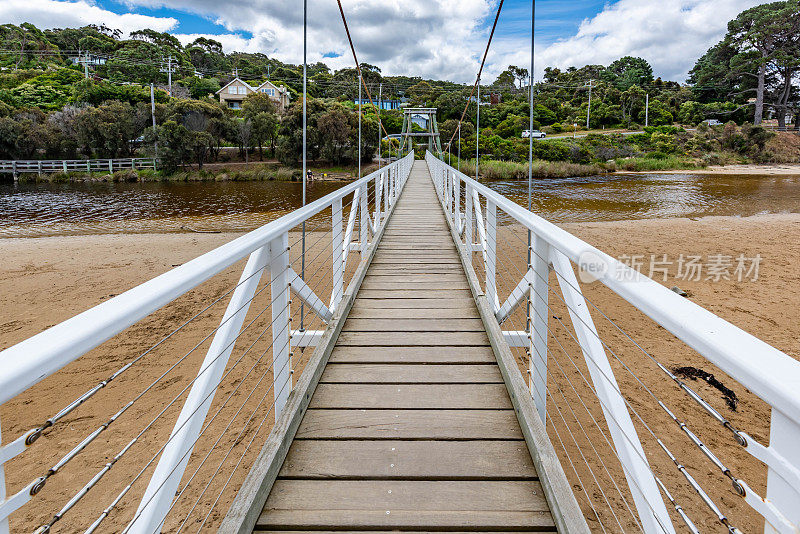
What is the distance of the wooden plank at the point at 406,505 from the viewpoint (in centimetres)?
119

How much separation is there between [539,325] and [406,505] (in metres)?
0.81

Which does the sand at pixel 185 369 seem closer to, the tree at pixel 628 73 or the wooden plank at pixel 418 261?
the wooden plank at pixel 418 261

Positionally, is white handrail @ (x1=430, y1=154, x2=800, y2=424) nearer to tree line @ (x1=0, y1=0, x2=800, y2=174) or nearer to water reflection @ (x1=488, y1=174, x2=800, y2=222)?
water reflection @ (x1=488, y1=174, x2=800, y2=222)

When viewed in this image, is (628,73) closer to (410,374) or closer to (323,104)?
(323,104)

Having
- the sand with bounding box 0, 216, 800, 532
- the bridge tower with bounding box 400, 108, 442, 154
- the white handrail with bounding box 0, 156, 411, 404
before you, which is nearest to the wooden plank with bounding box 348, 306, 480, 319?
the sand with bounding box 0, 216, 800, 532

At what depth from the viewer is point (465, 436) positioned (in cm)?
154

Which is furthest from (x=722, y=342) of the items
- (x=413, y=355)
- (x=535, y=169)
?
(x=535, y=169)

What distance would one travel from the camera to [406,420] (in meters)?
1.64

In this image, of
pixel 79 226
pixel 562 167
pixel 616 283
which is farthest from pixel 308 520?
pixel 562 167

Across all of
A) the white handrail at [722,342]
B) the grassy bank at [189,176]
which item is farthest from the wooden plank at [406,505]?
the grassy bank at [189,176]

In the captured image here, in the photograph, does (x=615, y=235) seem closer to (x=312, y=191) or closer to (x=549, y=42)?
(x=549, y=42)

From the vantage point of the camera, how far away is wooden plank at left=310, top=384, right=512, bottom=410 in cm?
173

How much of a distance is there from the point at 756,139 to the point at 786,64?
23.1ft

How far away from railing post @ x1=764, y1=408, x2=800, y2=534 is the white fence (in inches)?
1044
